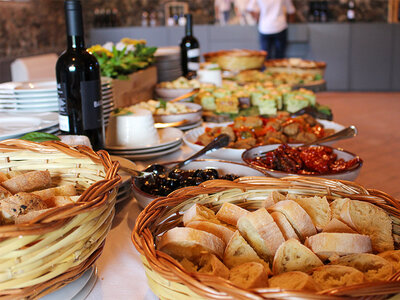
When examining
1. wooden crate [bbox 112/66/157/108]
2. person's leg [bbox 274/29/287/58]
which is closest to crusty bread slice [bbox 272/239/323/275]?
wooden crate [bbox 112/66/157/108]

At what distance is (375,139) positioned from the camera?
2789 mm

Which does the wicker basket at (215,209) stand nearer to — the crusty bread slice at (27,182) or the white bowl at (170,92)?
the crusty bread slice at (27,182)

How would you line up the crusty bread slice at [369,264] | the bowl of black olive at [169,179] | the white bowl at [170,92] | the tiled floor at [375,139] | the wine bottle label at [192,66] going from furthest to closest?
the wine bottle label at [192,66] < the white bowl at [170,92] < the tiled floor at [375,139] < the bowl of black olive at [169,179] < the crusty bread slice at [369,264]

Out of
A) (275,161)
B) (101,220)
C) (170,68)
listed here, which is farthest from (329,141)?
(170,68)

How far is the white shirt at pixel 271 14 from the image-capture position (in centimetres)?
610

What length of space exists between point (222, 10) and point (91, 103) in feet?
23.8

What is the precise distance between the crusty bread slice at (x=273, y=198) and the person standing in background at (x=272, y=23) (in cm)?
570

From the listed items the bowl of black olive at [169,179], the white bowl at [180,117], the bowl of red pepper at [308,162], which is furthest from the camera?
the white bowl at [180,117]

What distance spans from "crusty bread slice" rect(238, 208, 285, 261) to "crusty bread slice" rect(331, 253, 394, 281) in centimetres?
9

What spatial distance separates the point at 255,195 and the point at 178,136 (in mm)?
794

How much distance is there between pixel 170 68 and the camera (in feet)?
9.00

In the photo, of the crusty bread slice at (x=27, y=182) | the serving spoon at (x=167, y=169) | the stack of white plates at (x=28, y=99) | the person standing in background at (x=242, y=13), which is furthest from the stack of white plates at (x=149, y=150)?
the person standing in background at (x=242, y=13)

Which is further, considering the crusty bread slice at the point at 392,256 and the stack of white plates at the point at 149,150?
the stack of white plates at the point at 149,150

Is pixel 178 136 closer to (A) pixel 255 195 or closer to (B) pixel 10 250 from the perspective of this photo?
(A) pixel 255 195
